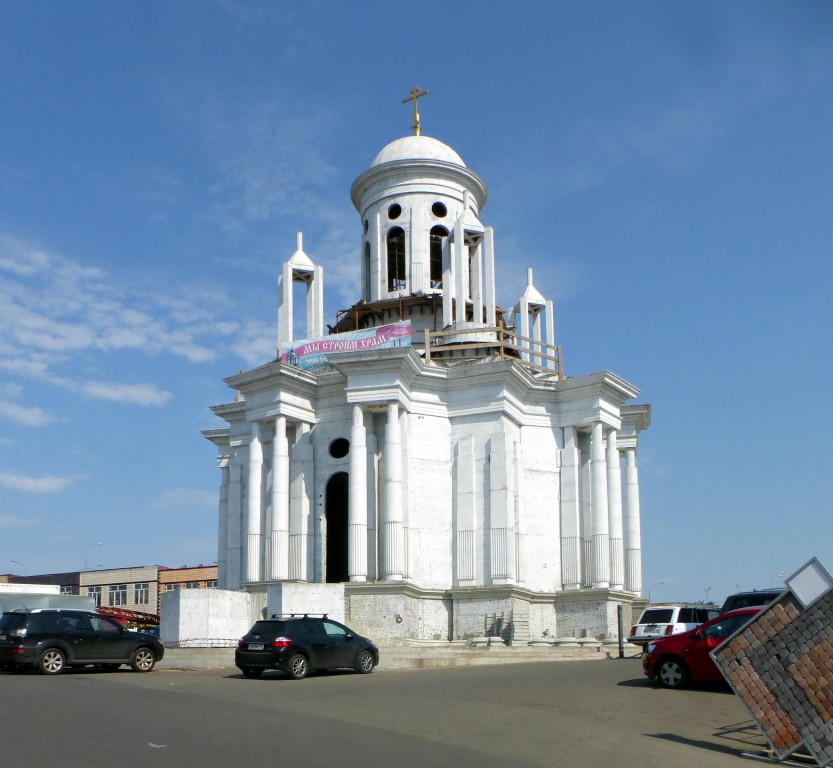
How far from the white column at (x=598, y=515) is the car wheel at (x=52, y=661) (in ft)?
64.0

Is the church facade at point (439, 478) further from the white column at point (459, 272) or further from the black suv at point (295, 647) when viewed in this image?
the black suv at point (295, 647)

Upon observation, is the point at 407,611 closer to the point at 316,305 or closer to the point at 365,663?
the point at 365,663

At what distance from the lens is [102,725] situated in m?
14.7

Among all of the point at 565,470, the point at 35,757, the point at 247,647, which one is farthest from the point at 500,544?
the point at 35,757

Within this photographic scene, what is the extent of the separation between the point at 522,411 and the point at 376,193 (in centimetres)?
1184

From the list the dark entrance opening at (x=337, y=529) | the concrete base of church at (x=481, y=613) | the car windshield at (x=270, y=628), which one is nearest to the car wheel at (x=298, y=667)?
the car windshield at (x=270, y=628)

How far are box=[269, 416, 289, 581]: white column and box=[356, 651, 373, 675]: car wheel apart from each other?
35.8ft

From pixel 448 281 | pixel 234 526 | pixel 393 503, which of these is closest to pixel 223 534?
pixel 234 526

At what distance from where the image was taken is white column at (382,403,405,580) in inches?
1372

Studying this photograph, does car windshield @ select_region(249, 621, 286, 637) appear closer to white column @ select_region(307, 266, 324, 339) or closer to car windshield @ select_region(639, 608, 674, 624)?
car windshield @ select_region(639, 608, 674, 624)

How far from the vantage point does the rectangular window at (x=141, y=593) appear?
9688cm

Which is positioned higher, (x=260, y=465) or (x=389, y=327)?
(x=389, y=327)

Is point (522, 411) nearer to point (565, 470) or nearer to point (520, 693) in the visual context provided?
point (565, 470)

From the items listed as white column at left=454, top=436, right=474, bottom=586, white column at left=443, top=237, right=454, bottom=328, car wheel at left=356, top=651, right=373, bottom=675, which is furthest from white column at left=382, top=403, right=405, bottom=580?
car wheel at left=356, top=651, right=373, bottom=675
